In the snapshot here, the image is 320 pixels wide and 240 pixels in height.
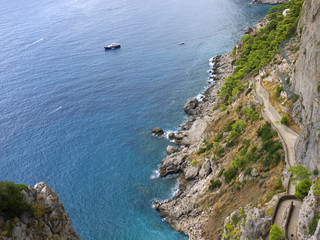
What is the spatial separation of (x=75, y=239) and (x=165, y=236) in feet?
90.4

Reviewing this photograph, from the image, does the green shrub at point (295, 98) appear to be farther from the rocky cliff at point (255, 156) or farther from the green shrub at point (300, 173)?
the green shrub at point (300, 173)

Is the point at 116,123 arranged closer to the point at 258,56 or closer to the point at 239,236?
the point at 258,56

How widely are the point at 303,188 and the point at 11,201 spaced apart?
41916 millimetres

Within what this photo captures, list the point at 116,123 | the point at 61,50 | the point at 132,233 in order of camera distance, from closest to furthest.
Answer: the point at 132,233 < the point at 116,123 < the point at 61,50

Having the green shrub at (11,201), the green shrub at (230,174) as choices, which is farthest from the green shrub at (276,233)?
the green shrub at (11,201)

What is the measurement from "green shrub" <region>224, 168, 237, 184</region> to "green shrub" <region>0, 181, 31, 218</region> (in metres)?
44.8

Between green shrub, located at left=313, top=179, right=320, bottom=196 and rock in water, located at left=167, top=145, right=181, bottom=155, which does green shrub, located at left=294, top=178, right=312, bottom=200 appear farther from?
rock in water, located at left=167, top=145, right=181, bottom=155

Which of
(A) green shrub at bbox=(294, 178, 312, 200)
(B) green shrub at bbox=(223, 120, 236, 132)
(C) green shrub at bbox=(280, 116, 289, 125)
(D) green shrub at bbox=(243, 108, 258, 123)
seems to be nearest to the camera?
(A) green shrub at bbox=(294, 178, 312, 200)

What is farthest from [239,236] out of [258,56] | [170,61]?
[170,61]

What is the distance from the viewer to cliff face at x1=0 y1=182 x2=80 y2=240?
3875 cm

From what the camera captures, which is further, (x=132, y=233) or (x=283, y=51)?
(x=283, y=51)

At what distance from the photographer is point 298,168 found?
46.2 meters

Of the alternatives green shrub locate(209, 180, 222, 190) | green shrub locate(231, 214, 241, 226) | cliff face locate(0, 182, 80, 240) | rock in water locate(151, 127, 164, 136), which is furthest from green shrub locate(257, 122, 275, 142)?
cliff face locate(0, 182, 80, 240)

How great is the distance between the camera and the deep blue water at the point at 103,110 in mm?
83500
